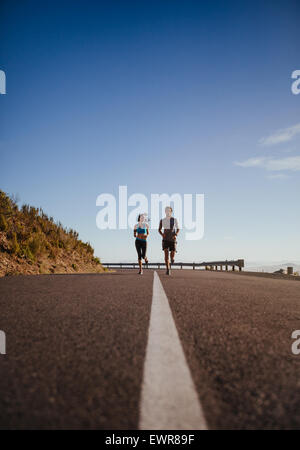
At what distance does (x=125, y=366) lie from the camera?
2129 mm

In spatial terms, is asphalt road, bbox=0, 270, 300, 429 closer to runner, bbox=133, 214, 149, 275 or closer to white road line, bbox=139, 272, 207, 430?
white road line, bbox=139, 272, 207, 430

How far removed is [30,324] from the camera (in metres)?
3.41

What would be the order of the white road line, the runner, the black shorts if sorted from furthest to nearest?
the runner → the black shorts → the white road line

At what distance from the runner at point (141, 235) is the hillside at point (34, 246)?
12.3ft

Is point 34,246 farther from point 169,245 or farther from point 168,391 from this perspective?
point 168,391

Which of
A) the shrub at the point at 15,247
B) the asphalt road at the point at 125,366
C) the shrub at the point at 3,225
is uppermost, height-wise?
the shrub at the point at 3,225

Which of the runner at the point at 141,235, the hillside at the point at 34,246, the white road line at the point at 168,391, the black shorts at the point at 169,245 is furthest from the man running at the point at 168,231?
the white road line at the point at 168,391

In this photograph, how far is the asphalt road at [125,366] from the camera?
1.54m

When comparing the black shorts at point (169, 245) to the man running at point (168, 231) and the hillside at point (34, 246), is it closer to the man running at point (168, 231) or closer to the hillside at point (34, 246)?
the man running at point (168, 231)

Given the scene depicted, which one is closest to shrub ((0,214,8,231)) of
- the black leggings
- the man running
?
the black leggings

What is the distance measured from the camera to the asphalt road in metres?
1.54

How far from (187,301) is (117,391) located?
3.33 meters

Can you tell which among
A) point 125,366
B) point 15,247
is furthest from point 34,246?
point 125,366
